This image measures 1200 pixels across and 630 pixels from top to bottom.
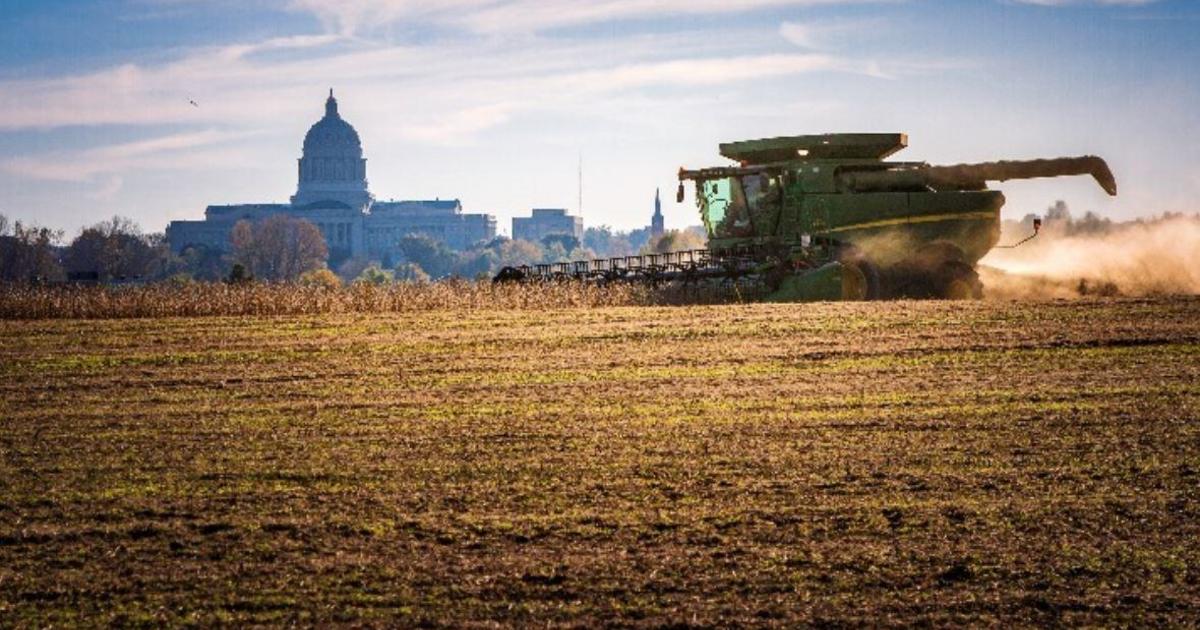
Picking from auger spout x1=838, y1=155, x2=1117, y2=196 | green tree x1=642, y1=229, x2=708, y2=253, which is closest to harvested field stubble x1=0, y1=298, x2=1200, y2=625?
auger spout x1=838, y1=155, x2=1117, y2=196

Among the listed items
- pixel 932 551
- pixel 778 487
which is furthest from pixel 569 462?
pixel 932 551

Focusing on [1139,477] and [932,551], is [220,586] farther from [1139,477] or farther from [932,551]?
[1139,477]

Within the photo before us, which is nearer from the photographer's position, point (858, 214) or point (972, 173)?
point (858, 214)

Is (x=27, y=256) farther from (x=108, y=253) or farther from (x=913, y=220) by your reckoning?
(x=913, y=220)

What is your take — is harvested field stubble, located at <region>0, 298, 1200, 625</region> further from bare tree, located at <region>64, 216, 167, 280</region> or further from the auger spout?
bare tree, located at <region>64, 216, 167, 280</region>

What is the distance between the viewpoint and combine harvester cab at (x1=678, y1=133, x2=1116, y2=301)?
1282 inches

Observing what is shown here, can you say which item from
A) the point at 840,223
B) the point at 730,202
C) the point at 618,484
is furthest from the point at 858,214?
the point at 618,484

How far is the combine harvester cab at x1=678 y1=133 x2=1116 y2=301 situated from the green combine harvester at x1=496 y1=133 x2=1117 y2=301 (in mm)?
23

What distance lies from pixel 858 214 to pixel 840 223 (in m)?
0.44

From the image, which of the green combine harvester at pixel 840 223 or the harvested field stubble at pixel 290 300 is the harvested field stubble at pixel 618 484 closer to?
the harvested field stubble at pixel 290 300

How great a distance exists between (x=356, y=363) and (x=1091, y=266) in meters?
20.3

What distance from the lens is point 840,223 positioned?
33.5m

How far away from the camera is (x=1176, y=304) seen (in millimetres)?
25016

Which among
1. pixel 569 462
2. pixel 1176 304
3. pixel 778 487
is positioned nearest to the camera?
pixel 778 487
